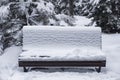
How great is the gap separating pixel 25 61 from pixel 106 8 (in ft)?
31.0

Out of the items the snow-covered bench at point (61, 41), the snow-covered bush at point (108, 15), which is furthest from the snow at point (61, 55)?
the snow-covered bush at point (108, 15)

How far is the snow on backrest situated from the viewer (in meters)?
9.48

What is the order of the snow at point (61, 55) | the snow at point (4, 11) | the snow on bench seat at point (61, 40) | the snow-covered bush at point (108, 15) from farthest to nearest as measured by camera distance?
1. the snow-covered bush at point (108, 15)
2. the snow at point (4, 11)
3. the snow on bench seat at point (61, 40)
4. the snow at point (61, 55)

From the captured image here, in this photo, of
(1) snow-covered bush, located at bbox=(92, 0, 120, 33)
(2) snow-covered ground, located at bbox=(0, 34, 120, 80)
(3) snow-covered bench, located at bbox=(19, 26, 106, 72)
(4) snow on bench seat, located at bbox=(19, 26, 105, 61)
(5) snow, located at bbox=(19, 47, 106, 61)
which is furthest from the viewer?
(1) snow-covered bush, located at bbox=(92, 0, 120, 33)

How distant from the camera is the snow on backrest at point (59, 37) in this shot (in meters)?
9.48

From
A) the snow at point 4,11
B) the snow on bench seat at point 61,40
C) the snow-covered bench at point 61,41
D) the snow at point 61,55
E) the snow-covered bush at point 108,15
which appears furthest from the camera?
the snow-covered bush at point 108,15

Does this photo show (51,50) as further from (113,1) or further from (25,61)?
(113,1)

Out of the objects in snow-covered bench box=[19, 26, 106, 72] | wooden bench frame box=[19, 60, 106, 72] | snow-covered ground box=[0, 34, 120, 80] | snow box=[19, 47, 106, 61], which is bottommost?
snow-covered ground box=[0, 34, 120, 80]

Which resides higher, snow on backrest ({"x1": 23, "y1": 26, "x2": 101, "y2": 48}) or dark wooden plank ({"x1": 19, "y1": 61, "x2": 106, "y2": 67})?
snow on backrest ({"x1": 23, "y1": 26, "x2": 101, "y2": 48})

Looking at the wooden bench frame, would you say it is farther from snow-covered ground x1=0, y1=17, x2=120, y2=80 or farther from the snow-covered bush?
the snow-covered bush

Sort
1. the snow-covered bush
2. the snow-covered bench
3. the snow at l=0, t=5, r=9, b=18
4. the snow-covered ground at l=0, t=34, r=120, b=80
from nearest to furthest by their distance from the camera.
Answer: the snow-covered ground at l=0, t=34, r=120, b=80 → the snow-covered bench → the snow at l=0, t=5, r=9, b=18 → the snow-covered bush

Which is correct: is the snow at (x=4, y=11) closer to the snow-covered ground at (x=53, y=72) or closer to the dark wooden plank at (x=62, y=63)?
the snow-covered ground at (x=53, y=72)

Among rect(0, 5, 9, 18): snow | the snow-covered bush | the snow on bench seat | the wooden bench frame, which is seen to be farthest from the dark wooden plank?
the snow-covered bush

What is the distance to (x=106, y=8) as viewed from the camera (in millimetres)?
17219
